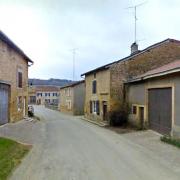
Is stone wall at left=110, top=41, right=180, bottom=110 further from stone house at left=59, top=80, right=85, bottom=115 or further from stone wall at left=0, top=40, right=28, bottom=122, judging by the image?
stone house at left=59, top=80, right=85, bottom=115

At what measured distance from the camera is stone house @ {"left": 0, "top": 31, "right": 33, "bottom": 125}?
23188 millimetres

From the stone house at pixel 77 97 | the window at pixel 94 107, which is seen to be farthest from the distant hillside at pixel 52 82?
the window at pixel 94 107

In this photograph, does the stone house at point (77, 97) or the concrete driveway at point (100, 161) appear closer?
the concrete driveway at point (100, 161)

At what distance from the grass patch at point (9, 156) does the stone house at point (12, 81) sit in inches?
303

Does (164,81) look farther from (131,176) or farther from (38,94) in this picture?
(38,94)

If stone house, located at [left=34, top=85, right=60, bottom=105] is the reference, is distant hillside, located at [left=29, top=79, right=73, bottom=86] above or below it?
above

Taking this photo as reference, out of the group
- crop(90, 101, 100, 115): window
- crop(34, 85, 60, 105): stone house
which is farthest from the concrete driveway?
crop(34, 85, 60, 105): stone house

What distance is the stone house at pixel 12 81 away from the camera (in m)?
23.2

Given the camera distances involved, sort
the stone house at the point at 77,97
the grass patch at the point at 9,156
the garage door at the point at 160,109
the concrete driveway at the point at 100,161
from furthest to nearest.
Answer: the stone house at the point at 77,97 → the garage door at the point at 160,109 → the grass patch at the point at 9,156 → the concrete driveway at the point at 100,161

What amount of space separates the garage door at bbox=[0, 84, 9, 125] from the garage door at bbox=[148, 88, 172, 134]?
1010 centimetres

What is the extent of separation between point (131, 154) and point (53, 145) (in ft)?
14.8

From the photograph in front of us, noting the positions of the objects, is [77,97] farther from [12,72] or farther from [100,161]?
[100,161]

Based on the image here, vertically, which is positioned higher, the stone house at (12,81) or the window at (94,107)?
the stone house at (12,81)

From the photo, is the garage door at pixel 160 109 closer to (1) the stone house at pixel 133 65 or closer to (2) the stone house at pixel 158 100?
(2) the stone house at pixel 158 100
